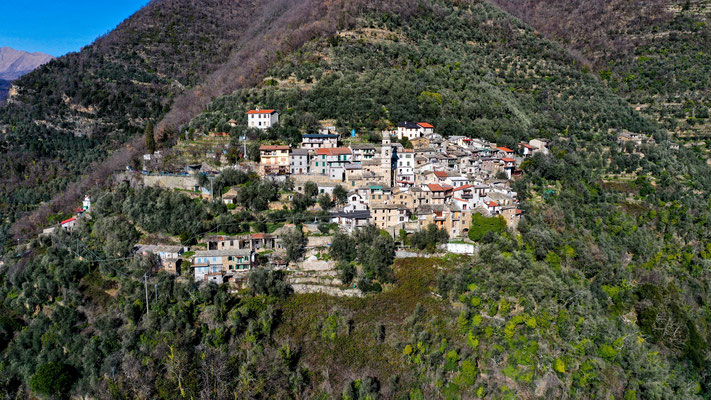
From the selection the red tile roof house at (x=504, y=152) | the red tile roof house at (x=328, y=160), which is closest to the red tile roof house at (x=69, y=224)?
the red tile roof house at (x=328, y=160)

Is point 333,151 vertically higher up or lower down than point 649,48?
lower down

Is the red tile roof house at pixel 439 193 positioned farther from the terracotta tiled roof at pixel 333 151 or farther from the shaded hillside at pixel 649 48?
the shaded hillside at pixel 649 48

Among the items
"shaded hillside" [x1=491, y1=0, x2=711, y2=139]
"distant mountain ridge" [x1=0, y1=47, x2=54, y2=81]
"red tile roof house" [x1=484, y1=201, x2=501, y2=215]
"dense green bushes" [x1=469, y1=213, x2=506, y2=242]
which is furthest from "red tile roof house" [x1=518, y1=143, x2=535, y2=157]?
"distant mountain ridge" [x1=0, y1=47, x2=54, y2=81]

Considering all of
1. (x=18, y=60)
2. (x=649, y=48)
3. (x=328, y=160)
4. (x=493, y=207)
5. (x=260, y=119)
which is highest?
(x=18, y=60)

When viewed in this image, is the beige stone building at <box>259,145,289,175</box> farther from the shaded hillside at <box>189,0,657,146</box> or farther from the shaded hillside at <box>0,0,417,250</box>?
the shaded hillside at <box>0,0,417,250</box>

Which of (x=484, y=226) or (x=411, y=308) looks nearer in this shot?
(x=411, y=308)

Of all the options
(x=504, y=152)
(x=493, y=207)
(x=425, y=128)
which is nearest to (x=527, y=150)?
(x=504, y=152)

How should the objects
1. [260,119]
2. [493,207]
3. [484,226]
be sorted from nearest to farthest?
[484,226] < [493,207] < [260,119]

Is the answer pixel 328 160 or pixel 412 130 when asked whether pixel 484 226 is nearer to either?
pixel 328 160

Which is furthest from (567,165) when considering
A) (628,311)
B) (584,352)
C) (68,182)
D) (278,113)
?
(68,182)
